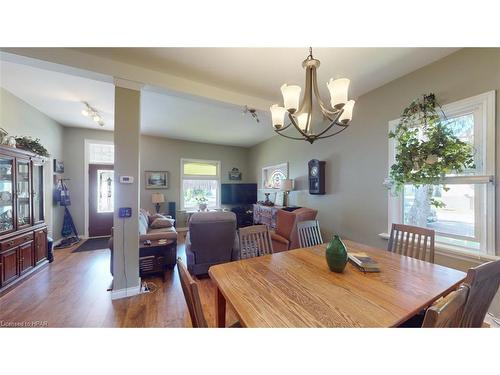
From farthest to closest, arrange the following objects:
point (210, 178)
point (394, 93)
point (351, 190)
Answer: point (210, 178) < point (351, 190) < point (394, 93)

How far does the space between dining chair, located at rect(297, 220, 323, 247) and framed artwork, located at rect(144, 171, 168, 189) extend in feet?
15.2

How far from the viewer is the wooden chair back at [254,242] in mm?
1743

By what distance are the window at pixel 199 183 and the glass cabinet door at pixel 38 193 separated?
117 inches

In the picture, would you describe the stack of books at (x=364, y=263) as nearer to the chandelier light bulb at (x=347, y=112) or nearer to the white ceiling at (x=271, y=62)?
the chandelier light bulb at (x=347, y=112)

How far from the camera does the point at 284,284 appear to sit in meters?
1.14

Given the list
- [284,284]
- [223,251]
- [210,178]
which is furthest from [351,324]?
[210,178]

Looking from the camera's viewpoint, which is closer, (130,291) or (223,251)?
(130,291)

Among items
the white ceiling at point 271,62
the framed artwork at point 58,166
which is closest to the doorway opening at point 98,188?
the framed artwork at point 58,166

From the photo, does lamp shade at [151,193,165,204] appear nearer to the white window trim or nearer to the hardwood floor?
the white window trim

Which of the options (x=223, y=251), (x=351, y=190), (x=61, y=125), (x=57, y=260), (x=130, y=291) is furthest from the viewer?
(x=61, y=125)

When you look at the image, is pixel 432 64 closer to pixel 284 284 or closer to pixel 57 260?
pixel 284 284

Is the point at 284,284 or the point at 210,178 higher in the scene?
the point at 210,178

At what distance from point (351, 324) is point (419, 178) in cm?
192
